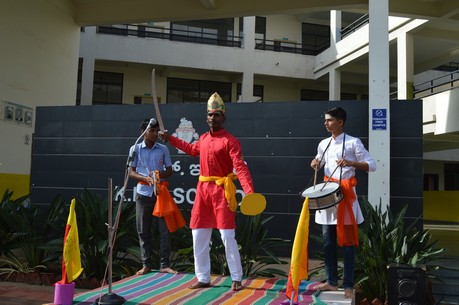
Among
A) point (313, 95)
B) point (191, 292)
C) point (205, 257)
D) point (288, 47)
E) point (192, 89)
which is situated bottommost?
point (191, 292)

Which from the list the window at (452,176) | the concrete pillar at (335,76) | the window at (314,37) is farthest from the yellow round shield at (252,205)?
the window at (452,176)

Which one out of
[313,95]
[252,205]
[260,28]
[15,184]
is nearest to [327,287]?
[252,205]

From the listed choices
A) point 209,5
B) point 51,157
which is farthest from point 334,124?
point 209,5

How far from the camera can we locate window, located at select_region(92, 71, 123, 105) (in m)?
20.6

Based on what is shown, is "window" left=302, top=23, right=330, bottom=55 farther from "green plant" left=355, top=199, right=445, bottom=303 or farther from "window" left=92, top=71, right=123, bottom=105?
"green plant" left=355, top=199, right=445, bottom=303

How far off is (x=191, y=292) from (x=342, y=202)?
167 cm

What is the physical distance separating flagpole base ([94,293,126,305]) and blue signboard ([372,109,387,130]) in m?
4.21

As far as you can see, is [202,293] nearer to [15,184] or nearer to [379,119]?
[379,119]

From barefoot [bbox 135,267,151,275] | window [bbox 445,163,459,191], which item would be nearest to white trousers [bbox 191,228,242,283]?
barefoot [bbox 135,267,151,275]

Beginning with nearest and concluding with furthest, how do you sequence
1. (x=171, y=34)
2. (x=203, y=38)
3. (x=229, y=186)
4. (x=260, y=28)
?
(x=229, y=186)
(x=171, y=34)
(x=203, y=38)
(x=260, y=28)

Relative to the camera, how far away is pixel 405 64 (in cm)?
1430

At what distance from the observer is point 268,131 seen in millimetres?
7520

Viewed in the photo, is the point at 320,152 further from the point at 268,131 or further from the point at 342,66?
the point at 342,66

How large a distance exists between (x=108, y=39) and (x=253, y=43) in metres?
6.10
